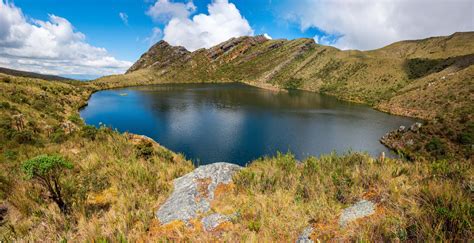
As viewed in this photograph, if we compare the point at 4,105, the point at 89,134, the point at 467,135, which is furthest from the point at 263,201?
the point at 467,135

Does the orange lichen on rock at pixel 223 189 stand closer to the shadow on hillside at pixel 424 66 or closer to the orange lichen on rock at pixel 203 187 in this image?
the orange lichen on rock at pixel 203 187

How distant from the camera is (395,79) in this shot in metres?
96.7

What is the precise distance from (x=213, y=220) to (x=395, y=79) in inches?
4646

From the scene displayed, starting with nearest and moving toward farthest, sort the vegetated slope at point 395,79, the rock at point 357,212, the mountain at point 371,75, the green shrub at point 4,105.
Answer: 1. the rock at point 357,212
2. the green shrub at point 4,105
3. the vegetated slope at point 395,79
4. the mountain at point 371,75

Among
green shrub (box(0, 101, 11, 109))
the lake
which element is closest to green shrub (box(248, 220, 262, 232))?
the lake

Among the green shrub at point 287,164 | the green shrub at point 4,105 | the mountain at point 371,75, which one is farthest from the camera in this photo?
the mountain at point 371,75

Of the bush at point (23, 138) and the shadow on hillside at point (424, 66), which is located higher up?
the shadow on hillside at point (424, 66)

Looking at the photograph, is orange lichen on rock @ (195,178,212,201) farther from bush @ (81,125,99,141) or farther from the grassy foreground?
bush @ (81,125,99,141)

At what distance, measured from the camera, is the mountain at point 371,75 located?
57.3 m

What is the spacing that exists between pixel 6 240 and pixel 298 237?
550 cm

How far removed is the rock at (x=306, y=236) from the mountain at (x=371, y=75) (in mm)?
61970

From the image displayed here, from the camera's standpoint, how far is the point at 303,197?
5.83 metres

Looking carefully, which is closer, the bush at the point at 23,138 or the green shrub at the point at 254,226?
the green shrub at the point at 254,226

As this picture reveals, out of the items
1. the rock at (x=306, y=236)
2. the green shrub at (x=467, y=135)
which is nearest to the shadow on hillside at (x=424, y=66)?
the green shrub at (x=467, y=135)
